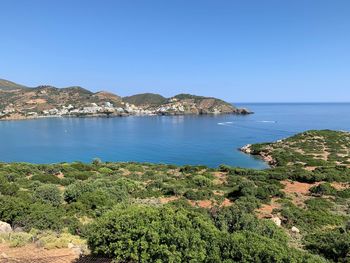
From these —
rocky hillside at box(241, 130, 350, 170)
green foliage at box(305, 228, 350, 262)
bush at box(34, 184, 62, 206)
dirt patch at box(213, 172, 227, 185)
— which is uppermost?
bush at box(34, 184, 62, 206)

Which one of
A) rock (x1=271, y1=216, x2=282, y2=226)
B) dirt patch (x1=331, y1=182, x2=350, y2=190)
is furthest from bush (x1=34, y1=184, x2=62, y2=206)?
dirt patch (x1=331, y1=182, x2=350, y2=190)

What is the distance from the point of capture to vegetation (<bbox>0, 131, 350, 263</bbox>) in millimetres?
8844

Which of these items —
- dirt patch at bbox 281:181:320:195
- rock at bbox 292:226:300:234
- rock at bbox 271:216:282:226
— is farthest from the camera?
dirt patch at bbox 281:181:320:195

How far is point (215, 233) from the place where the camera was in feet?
31.1

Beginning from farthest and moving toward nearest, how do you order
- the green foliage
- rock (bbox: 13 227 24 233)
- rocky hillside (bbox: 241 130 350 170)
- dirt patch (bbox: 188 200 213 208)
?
rocky hillside (bbox: 241 130 350 170)
dirt patch (bbox: 188 200 213 208)
rock (bbox: 13 227 24 233)
the green foliage

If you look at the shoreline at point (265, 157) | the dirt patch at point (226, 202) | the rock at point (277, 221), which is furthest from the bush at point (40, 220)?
the shoreline at point (265, 157)

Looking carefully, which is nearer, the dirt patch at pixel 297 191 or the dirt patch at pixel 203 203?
the dirt patch at pixel 203 203

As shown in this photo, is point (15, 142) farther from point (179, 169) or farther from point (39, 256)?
point (39, 256)

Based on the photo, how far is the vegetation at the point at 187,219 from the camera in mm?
8844

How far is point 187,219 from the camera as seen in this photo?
9.80m

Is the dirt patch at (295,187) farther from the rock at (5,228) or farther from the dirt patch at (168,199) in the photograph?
the rock at (5,228)

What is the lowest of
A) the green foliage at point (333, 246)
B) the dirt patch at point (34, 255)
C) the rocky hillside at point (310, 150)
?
the rocky hillside at point (310, 150)

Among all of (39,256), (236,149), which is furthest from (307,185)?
(236,149)

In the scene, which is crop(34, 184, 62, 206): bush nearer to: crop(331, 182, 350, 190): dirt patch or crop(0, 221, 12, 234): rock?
crop(0, 221, 12, 234): rock
